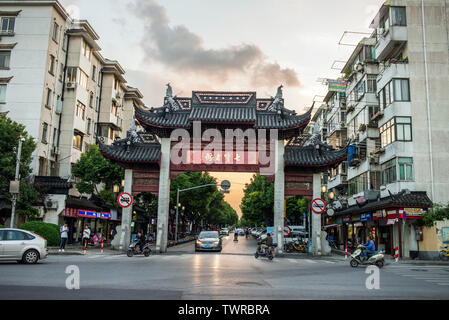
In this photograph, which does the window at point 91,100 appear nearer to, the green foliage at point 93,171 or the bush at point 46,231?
the green foliage at point 93,171

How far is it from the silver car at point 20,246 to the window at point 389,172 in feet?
82.8

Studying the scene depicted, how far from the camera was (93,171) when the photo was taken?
3541 centimetres

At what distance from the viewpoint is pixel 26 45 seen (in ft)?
118

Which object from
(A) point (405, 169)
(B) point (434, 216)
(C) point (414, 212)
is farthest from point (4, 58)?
(B) point (434, 216)

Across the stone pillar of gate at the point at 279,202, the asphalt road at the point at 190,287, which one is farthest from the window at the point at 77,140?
the asphalt road at the point at 190,287

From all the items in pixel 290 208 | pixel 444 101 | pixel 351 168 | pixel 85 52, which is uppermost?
pixel 85 52

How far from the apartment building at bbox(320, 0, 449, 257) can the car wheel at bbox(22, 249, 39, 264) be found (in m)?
22.8

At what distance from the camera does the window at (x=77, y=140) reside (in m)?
40.6

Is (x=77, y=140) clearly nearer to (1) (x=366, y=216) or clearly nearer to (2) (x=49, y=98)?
(2) (x=49, y=98)

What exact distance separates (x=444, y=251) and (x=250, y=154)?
14816 mm

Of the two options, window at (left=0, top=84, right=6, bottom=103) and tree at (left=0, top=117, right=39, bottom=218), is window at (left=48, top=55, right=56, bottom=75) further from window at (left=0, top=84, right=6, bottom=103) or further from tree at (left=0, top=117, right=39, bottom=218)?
tree at (left=0, top=117, right=39, bottom=218)
